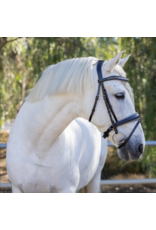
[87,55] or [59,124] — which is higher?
[87,55]

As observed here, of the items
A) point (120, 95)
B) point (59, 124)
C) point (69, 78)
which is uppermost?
point (69, 78)

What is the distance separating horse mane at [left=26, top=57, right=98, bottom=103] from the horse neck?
0.19ft

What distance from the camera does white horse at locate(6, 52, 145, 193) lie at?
170 centimetres

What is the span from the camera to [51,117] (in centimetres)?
185

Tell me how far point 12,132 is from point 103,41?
3354 millimetres

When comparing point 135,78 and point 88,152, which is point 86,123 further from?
point 135,78

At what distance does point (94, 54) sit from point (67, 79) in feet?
10.2

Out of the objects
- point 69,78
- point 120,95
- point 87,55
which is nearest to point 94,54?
point 87,55

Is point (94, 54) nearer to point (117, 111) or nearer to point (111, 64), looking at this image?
point (111, 64)

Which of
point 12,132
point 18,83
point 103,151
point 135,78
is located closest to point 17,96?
point 18,83

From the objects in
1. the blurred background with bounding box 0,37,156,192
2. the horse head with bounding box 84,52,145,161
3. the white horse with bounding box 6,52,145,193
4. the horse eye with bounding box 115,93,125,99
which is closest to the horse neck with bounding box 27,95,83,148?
the white horse with bounding box 6,52,145,193

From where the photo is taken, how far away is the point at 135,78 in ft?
15.6

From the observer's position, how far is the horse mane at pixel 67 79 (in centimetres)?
175

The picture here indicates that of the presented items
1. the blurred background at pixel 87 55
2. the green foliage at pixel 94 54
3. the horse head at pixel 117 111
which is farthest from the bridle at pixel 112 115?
the green foliage at pixel 94 54
